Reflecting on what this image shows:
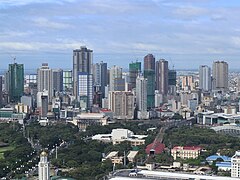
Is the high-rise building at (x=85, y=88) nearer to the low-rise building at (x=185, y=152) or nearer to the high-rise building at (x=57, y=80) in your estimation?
the high-rise building at (x=57, y=80)

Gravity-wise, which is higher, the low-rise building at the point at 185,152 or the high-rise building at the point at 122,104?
the high-rise building at the point at 122,104

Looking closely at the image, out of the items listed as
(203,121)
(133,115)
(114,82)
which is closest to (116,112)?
(133,115)

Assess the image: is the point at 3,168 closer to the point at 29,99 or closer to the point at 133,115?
the point at 133,115

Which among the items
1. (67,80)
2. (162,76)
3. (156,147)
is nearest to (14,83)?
(67,80)

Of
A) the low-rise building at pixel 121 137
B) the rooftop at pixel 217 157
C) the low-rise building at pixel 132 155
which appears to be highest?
the low-rise building at pixel 121 137

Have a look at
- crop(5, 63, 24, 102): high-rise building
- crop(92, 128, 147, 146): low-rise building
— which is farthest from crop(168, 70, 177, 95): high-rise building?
crop(92, 128, 147, 146): low-rise building

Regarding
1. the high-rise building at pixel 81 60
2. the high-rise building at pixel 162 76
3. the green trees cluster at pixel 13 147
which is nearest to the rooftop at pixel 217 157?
the green trees cluster at pixel 13 147

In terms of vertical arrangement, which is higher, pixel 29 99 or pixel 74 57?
pixel 74 57
